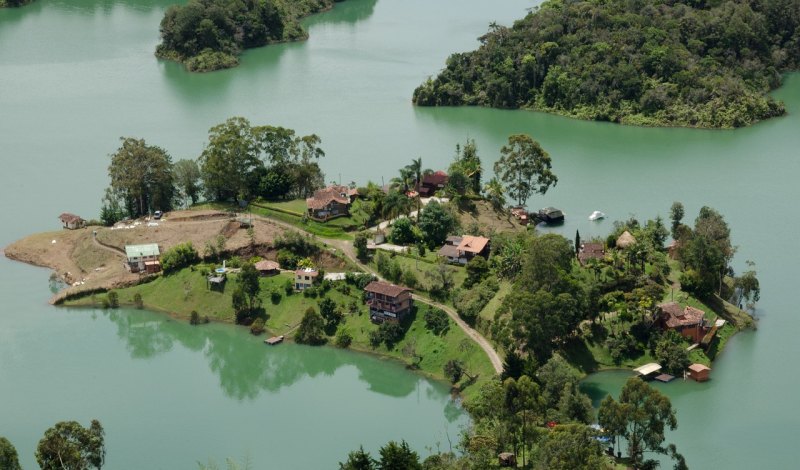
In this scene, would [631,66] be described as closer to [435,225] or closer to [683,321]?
[435,225]

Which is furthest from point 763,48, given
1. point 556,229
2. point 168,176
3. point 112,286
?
point 112,286

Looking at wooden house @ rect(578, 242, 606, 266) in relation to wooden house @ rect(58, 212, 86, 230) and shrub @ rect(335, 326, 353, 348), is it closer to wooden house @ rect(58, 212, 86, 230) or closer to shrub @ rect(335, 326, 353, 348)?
shrub @ rect(335, 326, 353, 348)

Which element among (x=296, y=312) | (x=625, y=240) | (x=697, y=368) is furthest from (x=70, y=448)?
(x=625, y=240)

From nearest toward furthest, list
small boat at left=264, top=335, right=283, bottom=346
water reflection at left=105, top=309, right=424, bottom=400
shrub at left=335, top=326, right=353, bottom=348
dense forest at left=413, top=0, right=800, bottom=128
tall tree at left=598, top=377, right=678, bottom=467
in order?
tall tree at left=598, top=377, right=678, bottom=467 → water reflection at left=105, top=309, right=424, bottom=400 → shrub at left=335, top=326, right=353, bottom=348 → small boat at left=264, top=335, right=283, bottom=346 → dense forest at left=413, top=0, right=800, bottom=128

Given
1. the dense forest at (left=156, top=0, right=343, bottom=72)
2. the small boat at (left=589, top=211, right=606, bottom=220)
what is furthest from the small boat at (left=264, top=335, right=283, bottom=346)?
the dense forest at (left=156, top=0, right=343, bottom=72)

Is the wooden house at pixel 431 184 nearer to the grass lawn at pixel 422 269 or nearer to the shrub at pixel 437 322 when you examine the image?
the grass lawn at pixel 422 269

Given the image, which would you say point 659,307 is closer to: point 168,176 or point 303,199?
point 303,199

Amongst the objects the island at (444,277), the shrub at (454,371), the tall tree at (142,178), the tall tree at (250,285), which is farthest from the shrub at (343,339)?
the tall tree at (142,178)
